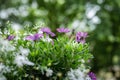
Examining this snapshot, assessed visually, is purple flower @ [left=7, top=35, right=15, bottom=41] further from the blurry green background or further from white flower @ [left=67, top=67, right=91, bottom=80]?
the blurry green background

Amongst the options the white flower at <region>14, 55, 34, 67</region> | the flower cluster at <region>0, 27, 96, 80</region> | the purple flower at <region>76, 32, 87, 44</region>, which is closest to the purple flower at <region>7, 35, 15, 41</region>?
the flower cluster at <region>0, 27, 96, 80</region>

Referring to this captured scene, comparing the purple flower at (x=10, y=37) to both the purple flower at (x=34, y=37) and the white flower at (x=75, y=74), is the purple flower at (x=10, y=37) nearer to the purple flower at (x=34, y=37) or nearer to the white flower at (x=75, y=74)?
the purple flower at (x=34, y=37)

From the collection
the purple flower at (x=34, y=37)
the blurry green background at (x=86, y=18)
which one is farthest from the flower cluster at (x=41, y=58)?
the blurry green background at (x=86, y=18)

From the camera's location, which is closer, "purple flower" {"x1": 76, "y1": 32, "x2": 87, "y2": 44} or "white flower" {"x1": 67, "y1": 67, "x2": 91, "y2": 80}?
"white flower" {"x1": 67, "y1": 67, "x2": 91, "y2": 80}

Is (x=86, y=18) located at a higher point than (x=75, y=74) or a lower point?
higher

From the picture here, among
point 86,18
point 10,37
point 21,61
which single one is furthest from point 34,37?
point 86,18

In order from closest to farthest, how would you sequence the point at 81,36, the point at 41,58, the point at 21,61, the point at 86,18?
the point at 21,61
the point at 41,58
the point at 81,36
the point at 86,18

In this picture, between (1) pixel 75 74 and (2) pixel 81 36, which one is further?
(2) pixel 81 36

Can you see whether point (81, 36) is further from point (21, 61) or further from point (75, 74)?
point (21, 61)

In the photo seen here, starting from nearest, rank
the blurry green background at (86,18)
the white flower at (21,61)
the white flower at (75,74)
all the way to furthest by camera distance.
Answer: the white flower at (21,61) → the white flower at (75,74) → the blurry green background at (86,18)
